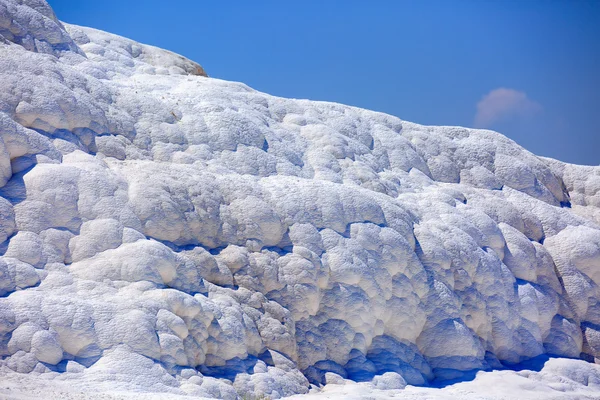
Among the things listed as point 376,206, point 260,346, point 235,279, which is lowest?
point 260,346

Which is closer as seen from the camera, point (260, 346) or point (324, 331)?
point (260, 346)

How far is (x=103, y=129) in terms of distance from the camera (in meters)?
12.8

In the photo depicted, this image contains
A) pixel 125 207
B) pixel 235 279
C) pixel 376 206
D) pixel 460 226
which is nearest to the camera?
pixel 125 207

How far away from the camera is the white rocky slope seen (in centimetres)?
959

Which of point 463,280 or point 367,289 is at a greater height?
point 463,280

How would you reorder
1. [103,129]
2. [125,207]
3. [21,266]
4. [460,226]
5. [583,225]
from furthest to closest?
[583,225] < [460,226] < [103,129] < [125,207] < [21,266]

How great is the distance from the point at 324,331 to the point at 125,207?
405 centimetres

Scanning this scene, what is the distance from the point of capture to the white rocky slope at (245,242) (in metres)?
9.59

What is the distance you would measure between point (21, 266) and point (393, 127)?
11.3 m

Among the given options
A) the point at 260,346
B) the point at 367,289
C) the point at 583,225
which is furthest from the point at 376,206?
the point at 583,225

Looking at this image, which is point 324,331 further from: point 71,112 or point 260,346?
point 71,112

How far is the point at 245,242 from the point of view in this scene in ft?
40.7

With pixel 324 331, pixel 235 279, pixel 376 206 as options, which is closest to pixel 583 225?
pixel 376 206

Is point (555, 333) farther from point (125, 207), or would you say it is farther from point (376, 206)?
point (125, 207)
